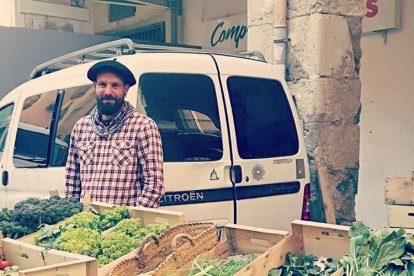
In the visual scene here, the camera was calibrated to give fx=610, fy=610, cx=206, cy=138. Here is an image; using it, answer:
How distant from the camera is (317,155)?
6.16 meters

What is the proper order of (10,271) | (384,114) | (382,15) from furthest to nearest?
(384,114), (382,15), (10,271)

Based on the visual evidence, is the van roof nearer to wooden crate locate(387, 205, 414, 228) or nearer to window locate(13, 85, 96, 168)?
window locate(13, 85, 96, 168)

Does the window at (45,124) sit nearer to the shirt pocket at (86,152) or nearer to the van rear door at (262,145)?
the shirt pocket at (86,152)

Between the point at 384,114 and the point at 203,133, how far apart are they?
149 inches

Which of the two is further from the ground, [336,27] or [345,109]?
[336,27]

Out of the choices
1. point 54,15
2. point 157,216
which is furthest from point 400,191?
point 54,15

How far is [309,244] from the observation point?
3.13m

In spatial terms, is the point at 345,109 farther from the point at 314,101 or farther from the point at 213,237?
the point at 213,237

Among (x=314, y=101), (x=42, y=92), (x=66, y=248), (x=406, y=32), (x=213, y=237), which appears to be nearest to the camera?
(x=66, y=248)

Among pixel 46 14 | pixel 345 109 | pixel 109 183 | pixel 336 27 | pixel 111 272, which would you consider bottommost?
pixel 111 272

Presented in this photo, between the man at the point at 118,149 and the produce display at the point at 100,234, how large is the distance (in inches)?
17.3

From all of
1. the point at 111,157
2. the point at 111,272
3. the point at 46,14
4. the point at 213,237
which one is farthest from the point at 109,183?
the point at 46,14

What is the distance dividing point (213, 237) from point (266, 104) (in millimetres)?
1951

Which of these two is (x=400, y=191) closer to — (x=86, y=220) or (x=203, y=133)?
(x=203, y=133)
